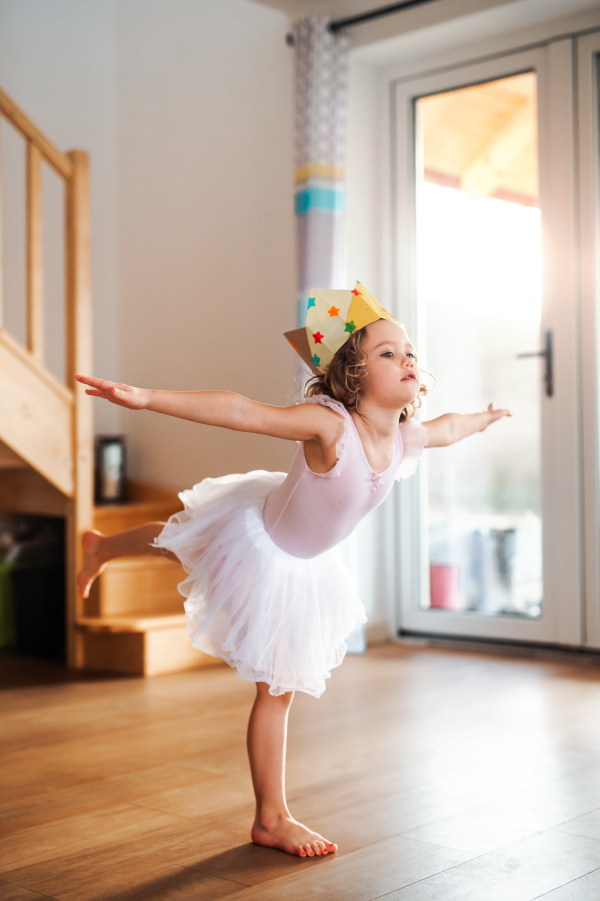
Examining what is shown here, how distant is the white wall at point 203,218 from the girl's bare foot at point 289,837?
6.76 feet

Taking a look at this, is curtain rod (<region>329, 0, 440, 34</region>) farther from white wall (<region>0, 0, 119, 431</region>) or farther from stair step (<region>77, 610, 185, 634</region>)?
stair step (<region>77, 610, 185, 634</region>)

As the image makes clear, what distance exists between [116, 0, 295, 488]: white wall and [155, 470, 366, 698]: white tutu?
175 cm

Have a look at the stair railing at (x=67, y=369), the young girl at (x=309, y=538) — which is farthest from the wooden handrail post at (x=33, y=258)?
the young girl at (x=309, y=538)

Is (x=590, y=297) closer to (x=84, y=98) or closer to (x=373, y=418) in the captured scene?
(x=373, y=418)

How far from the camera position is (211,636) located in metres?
1.69

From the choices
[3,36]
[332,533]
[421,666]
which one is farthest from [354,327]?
[3,36]

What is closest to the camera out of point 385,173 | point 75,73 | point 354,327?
A: point 354,327

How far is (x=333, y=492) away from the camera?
163 cm

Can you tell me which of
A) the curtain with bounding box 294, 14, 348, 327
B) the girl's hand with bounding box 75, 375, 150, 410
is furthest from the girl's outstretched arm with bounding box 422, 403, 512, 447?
the curtain with bounding box 294, 14, 348, 327

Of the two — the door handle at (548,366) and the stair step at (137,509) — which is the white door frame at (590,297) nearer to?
the door handle at (548,366)

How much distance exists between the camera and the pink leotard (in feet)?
5.31

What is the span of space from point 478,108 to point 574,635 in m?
2.02

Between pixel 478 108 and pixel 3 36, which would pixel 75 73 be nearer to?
pixel 3 36

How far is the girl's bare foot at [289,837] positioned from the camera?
1593mm
